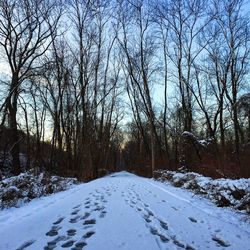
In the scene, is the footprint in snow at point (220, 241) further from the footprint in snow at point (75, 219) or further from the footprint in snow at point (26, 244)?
the footprint in snow at point (26, 244)

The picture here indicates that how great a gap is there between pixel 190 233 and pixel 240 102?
245 inches

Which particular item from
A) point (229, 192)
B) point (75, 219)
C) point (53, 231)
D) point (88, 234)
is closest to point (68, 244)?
point (88, 234)

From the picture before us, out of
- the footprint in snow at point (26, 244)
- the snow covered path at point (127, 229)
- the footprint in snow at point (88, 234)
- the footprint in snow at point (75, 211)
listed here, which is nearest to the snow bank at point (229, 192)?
the snow covered path at point (127, 229)

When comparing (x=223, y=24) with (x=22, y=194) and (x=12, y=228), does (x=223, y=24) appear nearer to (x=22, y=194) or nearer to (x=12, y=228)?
(x=22, y=194)

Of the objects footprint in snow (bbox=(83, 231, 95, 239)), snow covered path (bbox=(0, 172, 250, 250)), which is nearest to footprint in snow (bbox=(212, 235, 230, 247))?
snow covered path (bbox=(0, 172, 250, 250))

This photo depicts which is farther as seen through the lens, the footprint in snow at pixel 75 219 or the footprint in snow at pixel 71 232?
the footprint in snow at pixel 75 219

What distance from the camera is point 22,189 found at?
1095 cm

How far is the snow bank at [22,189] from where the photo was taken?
9527 millimetres

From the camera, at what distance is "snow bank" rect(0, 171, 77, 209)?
9.53m

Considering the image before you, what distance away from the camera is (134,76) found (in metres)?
31.4

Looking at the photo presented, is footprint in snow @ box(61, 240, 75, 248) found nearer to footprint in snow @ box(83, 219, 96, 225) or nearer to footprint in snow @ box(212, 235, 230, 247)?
footprint in snow @ box(83, 219, 96, 225)

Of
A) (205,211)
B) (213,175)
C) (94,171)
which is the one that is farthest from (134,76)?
(205,211)

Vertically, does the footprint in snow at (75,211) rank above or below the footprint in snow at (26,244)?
above

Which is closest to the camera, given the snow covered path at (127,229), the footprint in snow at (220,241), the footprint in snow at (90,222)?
the snow covered path at (127,229)
